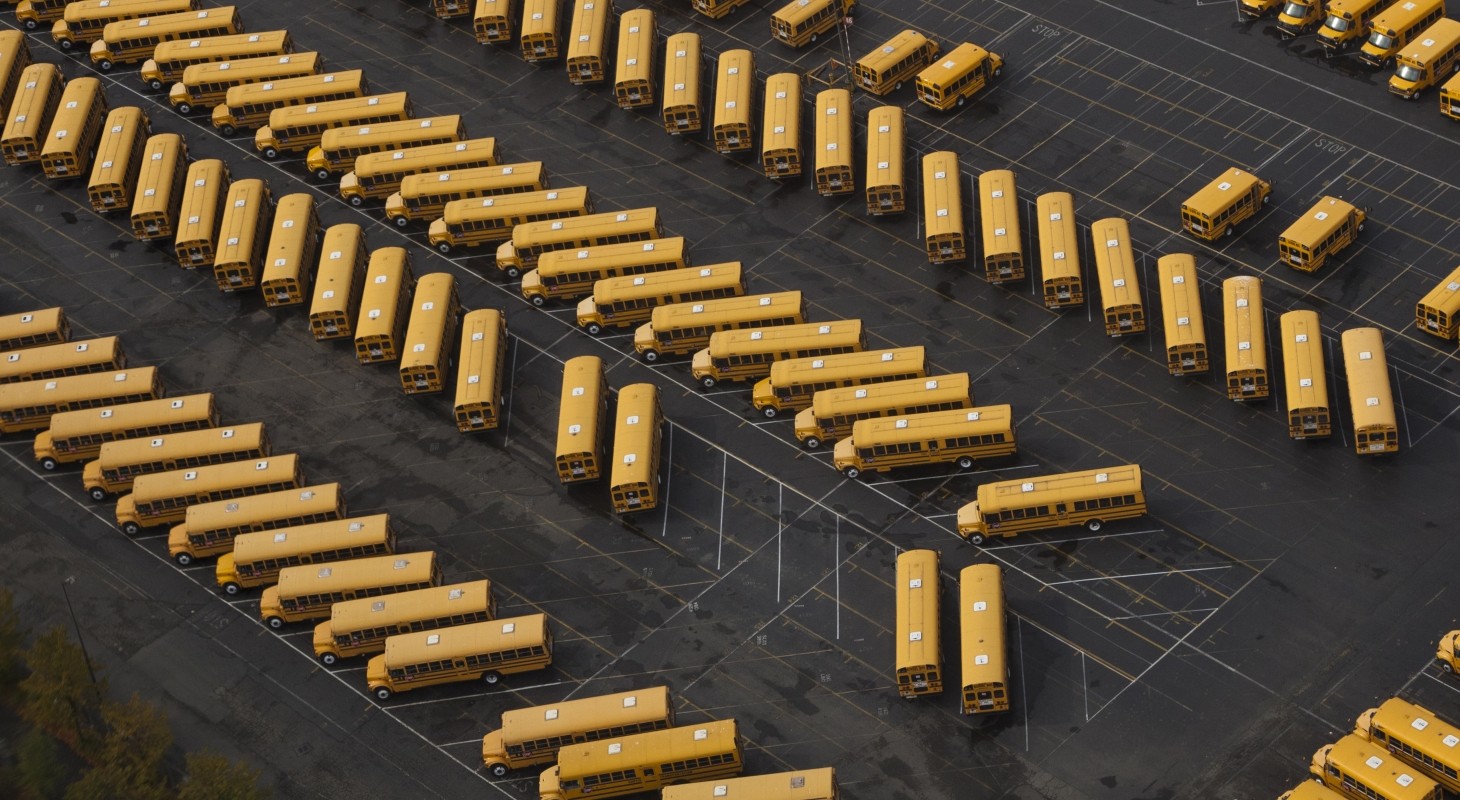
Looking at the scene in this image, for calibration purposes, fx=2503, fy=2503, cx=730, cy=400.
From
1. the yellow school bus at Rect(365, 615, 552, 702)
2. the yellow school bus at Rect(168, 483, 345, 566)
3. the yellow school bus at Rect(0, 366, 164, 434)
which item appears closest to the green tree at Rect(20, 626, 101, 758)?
the yellow school bus at Rect(168, 483, 345, 566)

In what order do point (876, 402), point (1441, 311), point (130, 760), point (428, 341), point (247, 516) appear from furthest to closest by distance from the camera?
1. point (428, 341)
2. point (1441, 311)
3. point (876, 402)
4. point (247, 516)
5. point (130, 760)

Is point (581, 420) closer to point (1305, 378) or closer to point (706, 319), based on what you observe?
point (706, 319)

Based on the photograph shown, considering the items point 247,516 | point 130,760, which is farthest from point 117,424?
point 130,760

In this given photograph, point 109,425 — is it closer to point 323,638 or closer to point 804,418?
point 323,638

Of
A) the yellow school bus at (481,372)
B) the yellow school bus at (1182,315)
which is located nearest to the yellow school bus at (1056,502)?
the yellow school bus at (1182,315)

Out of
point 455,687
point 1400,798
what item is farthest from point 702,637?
point 1400,798

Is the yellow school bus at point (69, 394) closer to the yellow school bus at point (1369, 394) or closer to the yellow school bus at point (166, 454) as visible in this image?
the yellow school bus at point (166, 454)
